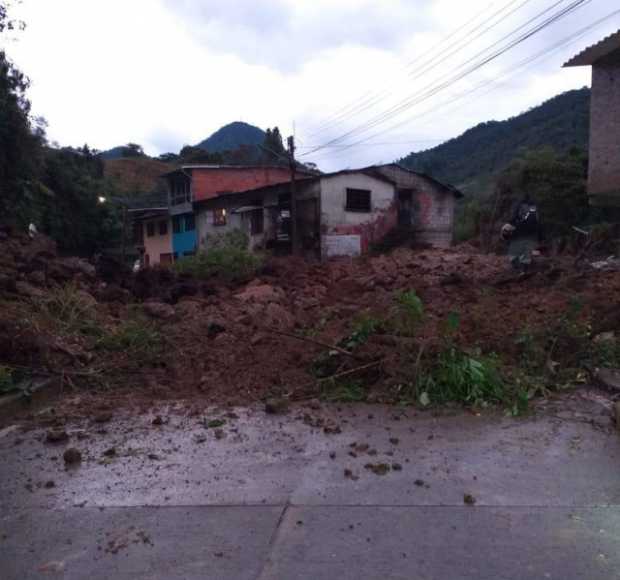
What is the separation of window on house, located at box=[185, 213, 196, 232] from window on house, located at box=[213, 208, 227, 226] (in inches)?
120

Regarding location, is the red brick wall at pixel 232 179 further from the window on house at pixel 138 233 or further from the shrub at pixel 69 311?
the shrub at pixel 69 311

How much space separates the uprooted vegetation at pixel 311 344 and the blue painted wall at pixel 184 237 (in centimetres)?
2853

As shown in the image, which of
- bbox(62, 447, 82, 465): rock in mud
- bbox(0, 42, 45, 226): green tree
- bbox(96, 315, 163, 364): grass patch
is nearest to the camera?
bbox(62, 447, 82, 465): rock in mud

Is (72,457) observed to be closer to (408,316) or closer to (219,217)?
(408,316)

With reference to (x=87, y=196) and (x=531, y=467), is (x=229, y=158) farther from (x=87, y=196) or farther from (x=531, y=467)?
(x=531, y=467)

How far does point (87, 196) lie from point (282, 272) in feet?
98.4

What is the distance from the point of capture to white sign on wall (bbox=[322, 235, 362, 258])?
1126 inches

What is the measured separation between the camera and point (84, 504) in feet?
11.1

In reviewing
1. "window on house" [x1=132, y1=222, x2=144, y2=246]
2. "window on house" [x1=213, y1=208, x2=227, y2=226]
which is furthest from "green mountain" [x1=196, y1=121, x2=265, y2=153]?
"window on house" [x1=213, y1=208, x2=227, y2=226]

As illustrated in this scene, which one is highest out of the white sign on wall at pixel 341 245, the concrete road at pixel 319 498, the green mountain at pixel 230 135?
the green mountain at pixel 230 135

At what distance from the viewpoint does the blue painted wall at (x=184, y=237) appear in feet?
125

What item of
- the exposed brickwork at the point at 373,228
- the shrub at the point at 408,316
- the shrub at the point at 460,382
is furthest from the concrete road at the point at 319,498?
the exposed brickwork at the point at 373,228

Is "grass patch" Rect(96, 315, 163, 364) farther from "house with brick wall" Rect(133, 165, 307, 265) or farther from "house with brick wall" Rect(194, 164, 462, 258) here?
"house with brick wall" Rect(133, 165, 307, 265)

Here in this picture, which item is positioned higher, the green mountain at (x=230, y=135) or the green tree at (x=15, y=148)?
the green mountain at (x=230, y=135)
